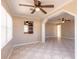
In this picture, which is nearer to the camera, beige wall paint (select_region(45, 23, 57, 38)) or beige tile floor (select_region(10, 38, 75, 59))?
beige tile floor (select_region(10, 38, 75, 59))

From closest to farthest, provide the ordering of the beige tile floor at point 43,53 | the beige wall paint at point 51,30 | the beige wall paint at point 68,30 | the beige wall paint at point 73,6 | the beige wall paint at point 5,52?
the beige wall paint at point 5,52, the beige wall paint at point 73,6, the beige tile floor at point 43,53, the beige wall paint at point 68,30, the beige wall paint at point 51,30

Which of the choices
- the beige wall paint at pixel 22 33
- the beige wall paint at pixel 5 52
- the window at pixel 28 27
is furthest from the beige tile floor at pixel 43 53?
the window at pixel 28 27

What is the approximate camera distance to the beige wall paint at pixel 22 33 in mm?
7793

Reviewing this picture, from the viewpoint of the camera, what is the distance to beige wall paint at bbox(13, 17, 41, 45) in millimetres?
7793

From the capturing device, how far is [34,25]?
933 cm

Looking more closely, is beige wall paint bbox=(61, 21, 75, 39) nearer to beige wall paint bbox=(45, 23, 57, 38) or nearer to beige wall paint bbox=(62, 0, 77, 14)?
beige wall paint bbox=(45, 23, 57, 38)

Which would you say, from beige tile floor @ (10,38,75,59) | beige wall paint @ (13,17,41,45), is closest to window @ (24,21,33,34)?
beige wall paint @ (13,17,41,45)

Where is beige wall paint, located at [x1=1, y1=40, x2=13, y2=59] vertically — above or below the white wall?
below

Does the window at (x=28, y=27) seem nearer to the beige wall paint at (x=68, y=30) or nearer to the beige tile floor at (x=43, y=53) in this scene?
the beige tile floor at (x=43, y=53)

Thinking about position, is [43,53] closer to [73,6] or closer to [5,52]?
[5,52]

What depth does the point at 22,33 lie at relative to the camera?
8336 mm

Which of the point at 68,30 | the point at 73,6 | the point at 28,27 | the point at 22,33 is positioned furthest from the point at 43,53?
the point at 68,30

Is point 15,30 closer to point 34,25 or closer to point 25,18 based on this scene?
point 25,18

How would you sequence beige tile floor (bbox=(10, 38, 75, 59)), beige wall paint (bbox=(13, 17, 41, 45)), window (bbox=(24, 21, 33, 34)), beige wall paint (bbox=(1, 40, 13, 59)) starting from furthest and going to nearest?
window (bbox=(24, 21, 33, 34)) < beige wall paint (bbox=(13, 17, 41, 45)) < beige tile floor (bbox=(10, 38, 75, 59)) < beige wall paint (bbox=(1, 40, 13, 59))
